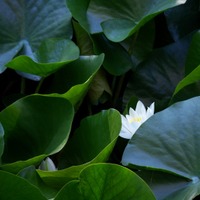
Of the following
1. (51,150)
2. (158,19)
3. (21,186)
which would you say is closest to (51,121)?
(51,150)

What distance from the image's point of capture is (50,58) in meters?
0.91

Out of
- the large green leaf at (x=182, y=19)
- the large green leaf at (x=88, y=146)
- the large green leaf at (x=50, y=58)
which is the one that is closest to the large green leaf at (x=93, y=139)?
the large green leaf at (x=88, y=146)

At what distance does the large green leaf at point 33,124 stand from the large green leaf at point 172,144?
135mm

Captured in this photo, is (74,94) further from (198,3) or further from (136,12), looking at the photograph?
(198,3)

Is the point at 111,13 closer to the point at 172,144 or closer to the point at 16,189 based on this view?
the point at 172,144

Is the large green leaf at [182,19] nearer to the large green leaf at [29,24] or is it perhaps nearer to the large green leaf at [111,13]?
the large green leaf at [111,13]

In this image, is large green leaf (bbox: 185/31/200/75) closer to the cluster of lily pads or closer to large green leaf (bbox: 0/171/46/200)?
the cluster of lily pads

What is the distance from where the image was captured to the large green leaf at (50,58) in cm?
85

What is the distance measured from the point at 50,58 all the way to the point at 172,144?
0.33 m

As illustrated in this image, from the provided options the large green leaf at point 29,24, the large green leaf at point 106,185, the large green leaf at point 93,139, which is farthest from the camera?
the large green leaf at point 29,24

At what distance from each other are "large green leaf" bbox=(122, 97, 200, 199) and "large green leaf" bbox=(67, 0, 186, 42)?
0.87ft

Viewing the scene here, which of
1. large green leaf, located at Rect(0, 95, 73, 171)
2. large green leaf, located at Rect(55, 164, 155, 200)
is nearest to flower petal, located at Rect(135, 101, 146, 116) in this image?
large green leaf, located at Rect(0, 95, 73, 171)

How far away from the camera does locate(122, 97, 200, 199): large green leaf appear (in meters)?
0.68

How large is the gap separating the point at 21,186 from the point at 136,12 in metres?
0.49
